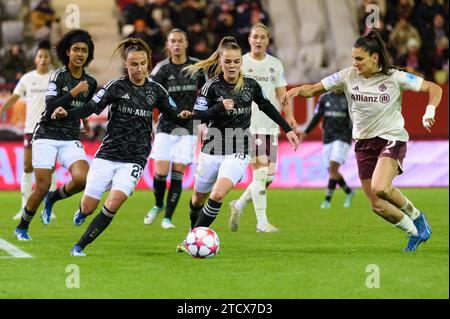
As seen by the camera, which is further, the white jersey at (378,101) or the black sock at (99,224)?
the white jersey at (378,101)

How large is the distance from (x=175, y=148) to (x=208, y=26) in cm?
1265

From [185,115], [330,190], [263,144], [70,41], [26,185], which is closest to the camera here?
[185,115]

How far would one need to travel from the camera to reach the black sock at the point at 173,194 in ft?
46.1

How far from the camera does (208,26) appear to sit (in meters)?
26.5

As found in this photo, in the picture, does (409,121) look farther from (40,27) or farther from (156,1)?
(40,27)

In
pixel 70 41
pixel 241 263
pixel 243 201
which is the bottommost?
pixel 241 263

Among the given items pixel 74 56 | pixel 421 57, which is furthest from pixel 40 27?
pixel 74 56

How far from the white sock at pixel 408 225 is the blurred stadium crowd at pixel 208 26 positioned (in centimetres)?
1335

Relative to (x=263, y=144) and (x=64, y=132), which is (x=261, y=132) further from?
(x=64, y=132)

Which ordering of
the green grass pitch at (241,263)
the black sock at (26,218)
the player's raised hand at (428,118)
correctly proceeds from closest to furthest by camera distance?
the green grass pitch at (241,263) → the player's raised hand at (428,118) → the black sock at (26,218)

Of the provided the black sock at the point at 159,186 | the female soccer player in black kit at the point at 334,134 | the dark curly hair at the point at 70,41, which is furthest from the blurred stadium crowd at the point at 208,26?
the dark curly hair at the point at 70,41

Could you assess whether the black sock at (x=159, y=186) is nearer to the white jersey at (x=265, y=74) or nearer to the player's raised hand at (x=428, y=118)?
the white jersey at (x=265, y=74)

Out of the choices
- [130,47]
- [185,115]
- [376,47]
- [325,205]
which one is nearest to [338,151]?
[325,205]

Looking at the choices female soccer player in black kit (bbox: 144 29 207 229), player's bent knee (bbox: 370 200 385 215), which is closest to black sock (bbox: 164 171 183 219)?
female soccer player in black kit (bbox: 144 29 207 229)
